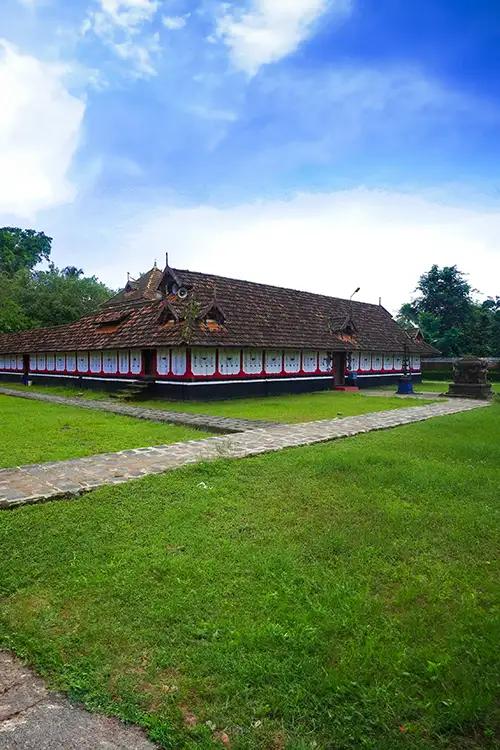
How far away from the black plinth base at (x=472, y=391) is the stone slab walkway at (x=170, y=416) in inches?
454

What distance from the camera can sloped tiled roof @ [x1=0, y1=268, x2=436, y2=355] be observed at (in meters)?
18.5

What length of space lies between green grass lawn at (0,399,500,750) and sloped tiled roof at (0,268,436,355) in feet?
39.7

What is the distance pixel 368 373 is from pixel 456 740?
2488 cm

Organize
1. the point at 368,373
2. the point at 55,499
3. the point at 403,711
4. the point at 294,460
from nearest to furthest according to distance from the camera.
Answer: the point at 403,711
the point at 55,499
the point at 294,460
the point at 368,373

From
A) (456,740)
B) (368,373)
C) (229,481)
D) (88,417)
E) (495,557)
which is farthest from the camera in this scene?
(368,373)

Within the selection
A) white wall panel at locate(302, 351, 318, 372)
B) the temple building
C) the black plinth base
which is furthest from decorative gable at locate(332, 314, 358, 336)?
the black plinth base

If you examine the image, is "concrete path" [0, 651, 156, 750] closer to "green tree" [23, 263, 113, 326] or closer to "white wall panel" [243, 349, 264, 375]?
"white wall panel" [243, 349, 264, 375]

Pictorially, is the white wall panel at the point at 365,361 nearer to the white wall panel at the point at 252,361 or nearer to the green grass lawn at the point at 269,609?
the white wall panel at the point at 252,361

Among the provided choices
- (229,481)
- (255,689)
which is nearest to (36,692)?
(255,689)

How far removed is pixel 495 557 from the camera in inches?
177

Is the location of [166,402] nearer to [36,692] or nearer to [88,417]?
[88,417]

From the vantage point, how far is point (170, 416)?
44.0 feet

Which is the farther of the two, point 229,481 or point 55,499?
point 229,481

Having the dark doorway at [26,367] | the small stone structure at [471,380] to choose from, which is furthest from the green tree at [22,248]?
the small stone structure at [471,380]
